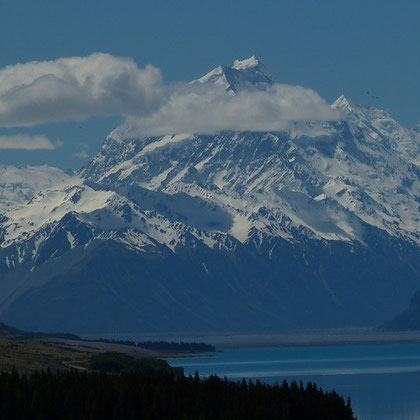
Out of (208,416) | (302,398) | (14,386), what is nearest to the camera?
(208,416)

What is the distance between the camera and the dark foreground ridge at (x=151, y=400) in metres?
163

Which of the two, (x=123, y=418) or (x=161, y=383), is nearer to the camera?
(x=123, y=418)

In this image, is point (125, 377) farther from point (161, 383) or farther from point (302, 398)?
point (302, 398)

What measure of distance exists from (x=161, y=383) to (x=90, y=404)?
2435 centimetres

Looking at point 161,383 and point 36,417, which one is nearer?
point 36,417

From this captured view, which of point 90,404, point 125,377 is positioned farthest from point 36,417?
point 125,377

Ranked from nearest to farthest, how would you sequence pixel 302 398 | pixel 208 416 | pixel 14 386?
pixel 208 416, pixel 14 386, pixel 302 398

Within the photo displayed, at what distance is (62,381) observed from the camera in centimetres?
19000

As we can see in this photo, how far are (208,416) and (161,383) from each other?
1195 inches

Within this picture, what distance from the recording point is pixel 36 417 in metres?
164

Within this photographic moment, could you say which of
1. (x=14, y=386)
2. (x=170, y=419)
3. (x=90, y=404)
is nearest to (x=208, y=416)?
(x=170, y=419)

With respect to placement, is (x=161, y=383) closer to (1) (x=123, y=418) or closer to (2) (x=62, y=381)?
(2) (x=62, y=381)

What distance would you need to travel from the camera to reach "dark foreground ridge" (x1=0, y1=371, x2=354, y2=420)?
536ft

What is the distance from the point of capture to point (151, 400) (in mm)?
169750
